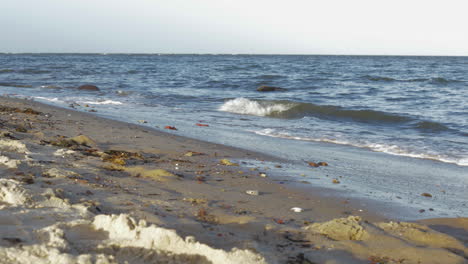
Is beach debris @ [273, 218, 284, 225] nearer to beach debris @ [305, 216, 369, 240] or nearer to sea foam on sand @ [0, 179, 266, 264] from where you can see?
beach debris @ [305, 216, 369, 240]

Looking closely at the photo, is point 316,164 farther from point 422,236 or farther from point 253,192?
point 422,236

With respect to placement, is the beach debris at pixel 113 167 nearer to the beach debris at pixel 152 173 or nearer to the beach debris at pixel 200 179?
the beach debris at pixel 152 173

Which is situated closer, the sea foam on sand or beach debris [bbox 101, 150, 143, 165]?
the sea foam on sand

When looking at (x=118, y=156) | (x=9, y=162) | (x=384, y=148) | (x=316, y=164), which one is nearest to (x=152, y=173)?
(x=118, y=156)

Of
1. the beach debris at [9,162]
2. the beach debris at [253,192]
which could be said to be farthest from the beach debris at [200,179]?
the beach debris at [9,162]

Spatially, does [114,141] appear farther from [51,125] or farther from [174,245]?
[174,245]

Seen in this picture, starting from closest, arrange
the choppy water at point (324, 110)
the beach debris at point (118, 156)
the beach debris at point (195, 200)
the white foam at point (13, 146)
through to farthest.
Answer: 1. the beach debris at point (195, 200)
2. the white foam at point (13, 146)
3. the beach debris at point (118, 156)
4. the choppy water at point (324, 110)

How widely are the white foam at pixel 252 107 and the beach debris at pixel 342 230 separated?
31.7 ft

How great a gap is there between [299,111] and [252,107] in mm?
1474

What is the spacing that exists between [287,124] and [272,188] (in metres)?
6.16

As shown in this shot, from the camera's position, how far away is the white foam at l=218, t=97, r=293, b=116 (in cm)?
1264

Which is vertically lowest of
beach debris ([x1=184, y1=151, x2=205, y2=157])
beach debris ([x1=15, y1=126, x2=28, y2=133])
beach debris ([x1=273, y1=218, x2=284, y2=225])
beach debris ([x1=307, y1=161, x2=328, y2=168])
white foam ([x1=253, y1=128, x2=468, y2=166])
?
white foam ([x1=253, y1=128, x2=468, y2=166])

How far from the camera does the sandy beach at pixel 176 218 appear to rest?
204cm

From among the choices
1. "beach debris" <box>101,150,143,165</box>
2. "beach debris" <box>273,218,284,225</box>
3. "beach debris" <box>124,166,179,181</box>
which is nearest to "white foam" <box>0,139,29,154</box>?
"beach debris" <box>101,150,143,165</box>
